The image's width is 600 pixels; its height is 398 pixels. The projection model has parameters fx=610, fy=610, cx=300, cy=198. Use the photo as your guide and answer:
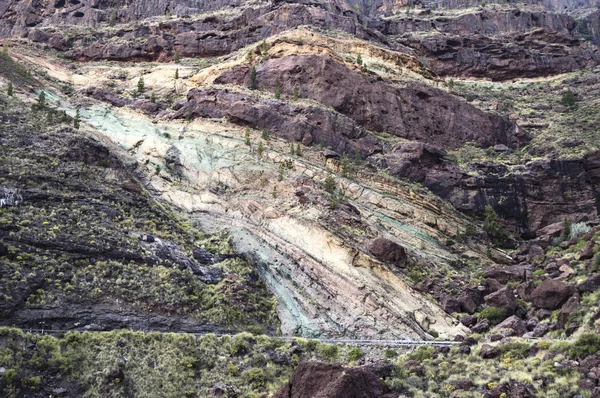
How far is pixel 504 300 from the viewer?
37.2 metres

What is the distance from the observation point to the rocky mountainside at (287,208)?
1190 inches

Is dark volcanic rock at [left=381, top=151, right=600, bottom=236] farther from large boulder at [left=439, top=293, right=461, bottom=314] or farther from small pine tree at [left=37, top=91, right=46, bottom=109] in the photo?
small pine tree at [left=37, top=91, right=46, bottom=109]

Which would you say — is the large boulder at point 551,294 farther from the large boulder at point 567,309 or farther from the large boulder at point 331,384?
the large boulder at point 331,384

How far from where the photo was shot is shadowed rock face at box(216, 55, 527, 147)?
221ft

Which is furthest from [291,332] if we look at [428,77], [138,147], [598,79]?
[598,79]

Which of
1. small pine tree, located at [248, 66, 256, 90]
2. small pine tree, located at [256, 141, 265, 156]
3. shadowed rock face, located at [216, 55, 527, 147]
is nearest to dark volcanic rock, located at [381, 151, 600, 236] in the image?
shadowed rock face, located at [216, 55, 527, 147]

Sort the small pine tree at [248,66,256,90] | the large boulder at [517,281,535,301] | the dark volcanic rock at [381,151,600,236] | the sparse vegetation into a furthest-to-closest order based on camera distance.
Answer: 1. the sparse vegetation
2. the small pine tree at [248,66,256,90]
3. the dark volcanic rock at [381,151,600,236]
4. the large boulder at [517,281,535,301]

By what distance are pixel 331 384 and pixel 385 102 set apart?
4994 centimetres

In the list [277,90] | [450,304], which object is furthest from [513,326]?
[277,90]

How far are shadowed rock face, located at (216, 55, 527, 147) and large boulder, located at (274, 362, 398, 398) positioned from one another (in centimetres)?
4477

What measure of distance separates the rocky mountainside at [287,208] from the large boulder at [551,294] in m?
0.17

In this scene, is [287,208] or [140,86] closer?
[287,208]

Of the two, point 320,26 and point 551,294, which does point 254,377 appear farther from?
point 320,26

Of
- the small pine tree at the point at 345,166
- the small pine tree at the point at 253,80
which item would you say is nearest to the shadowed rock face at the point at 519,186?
the small pine tree at the point at 345,166
